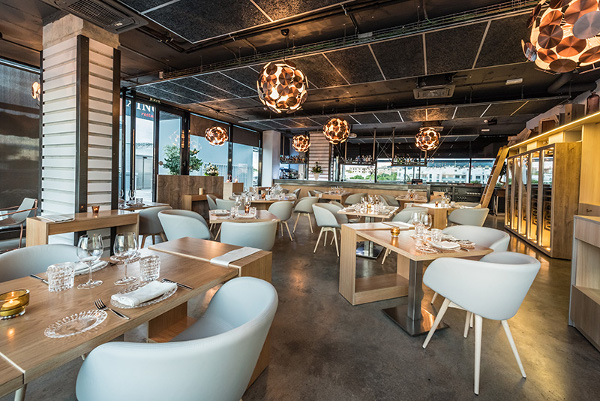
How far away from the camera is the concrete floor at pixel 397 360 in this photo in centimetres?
189

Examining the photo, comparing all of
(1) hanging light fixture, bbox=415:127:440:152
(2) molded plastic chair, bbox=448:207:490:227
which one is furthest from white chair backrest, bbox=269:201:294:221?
(1) hanging light fixture, bbox=415:127:440:152

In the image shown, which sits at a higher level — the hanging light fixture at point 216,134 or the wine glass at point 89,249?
the hanging light fixture at point 216,134

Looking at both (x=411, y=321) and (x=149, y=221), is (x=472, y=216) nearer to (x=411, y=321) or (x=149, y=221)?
(x=411, y=321)

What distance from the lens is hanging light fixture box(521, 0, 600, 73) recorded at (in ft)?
5.57

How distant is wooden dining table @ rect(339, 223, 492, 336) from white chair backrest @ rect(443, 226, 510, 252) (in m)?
0.34

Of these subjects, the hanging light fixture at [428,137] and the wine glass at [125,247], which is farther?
the hanging light fixture at [428,137]

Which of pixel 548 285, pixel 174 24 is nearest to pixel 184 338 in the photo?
pixel 174 24

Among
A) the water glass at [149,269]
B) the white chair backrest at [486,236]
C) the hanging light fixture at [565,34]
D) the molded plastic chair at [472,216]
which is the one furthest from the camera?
the molded plastic chair at [472,216]

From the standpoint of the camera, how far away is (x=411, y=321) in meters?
2.76

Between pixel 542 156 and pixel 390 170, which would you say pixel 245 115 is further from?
pixel 390 170

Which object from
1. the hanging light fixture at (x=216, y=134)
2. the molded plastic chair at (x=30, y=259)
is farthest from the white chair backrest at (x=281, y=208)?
the hanging light fixture at (x=216, y=134)

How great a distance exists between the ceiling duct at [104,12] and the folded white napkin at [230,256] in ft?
10.8

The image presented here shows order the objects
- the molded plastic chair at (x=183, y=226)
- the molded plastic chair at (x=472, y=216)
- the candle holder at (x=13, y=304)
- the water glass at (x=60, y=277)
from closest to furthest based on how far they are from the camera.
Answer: the candle holder at (x=13, y=304) → the water glass at (x=60, y=277) → the molded plastic chair at (x=183, y=226) → the molded plastic chair at (x=472, y=216)

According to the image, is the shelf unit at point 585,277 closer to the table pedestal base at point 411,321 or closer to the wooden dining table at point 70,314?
the table pedestal base at point 411,321
